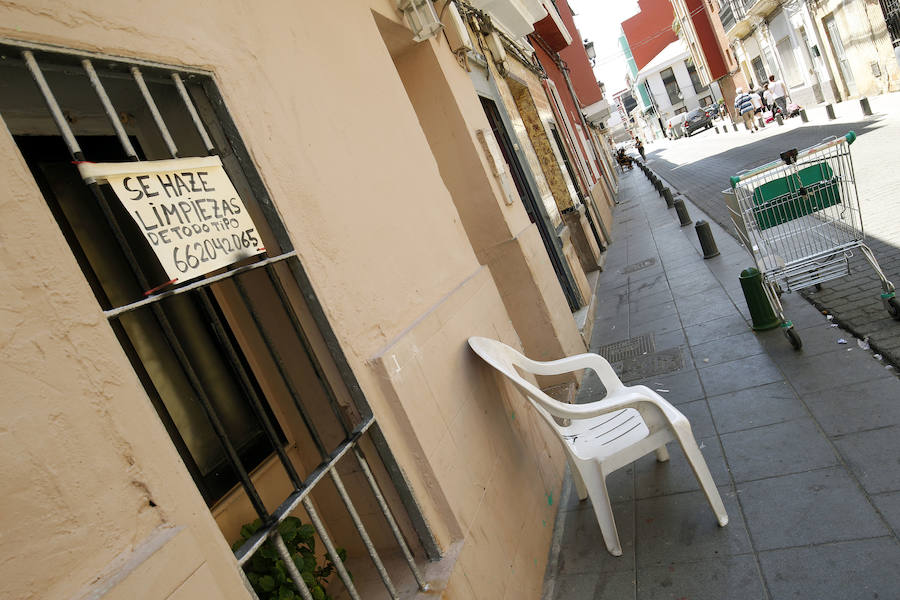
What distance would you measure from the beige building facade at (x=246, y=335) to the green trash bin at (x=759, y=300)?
8.05 ft

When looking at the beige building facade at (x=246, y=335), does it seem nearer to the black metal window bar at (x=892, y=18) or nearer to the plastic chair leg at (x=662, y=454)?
the plastic chair leg at (x=662, y=454)

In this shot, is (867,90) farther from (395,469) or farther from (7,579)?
(7,579)

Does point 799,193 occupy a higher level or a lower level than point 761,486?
higher

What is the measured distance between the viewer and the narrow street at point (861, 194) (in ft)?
15.8

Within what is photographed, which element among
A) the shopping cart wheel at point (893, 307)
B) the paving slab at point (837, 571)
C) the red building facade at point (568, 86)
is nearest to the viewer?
the paving slab at point (837, 571)

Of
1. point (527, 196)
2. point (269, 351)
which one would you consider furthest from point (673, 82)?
point (269, 351)

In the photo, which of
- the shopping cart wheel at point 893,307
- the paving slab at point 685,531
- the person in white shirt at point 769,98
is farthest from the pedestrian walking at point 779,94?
the paving slab at point 685,531

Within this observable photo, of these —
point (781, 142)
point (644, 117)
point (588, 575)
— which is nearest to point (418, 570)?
point (588, 575)

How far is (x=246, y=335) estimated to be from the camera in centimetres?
282

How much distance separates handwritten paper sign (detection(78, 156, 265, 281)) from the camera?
180 centimetres

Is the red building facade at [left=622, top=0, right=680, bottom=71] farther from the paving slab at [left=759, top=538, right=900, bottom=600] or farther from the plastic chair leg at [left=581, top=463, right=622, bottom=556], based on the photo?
the paving slab at [left=759, top=538, right=900, bottom=600]

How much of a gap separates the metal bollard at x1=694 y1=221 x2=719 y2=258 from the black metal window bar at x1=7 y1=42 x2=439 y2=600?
7.19 m

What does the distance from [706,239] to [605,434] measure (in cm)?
591

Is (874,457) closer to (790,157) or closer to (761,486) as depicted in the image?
(761,486)
